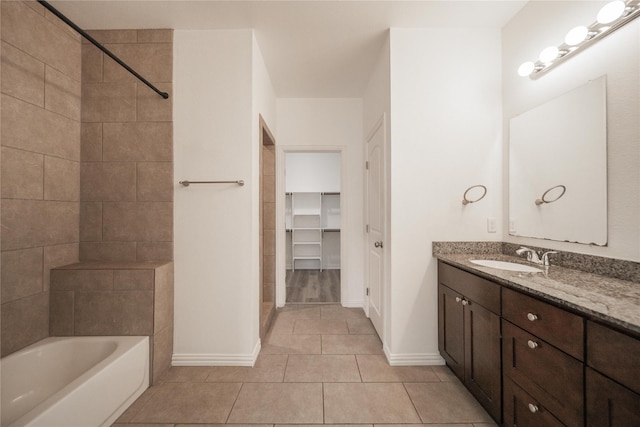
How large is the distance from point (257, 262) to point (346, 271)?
140 cm

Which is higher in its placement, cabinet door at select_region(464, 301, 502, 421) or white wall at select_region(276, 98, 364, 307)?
white wall at select_region(276, 98, 364, 307)

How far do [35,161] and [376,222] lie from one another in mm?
2594

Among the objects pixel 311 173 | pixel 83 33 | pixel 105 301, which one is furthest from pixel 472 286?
pixel 311 173

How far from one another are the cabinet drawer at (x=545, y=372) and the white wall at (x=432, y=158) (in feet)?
2.57

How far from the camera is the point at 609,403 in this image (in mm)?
854

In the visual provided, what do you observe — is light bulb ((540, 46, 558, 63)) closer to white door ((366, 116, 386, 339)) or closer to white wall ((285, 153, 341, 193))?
white door ((366, 116, 386, 339))

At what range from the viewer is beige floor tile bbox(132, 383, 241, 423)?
1.54 m

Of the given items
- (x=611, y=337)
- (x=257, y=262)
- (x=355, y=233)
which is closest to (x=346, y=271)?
(x=355, y=233)

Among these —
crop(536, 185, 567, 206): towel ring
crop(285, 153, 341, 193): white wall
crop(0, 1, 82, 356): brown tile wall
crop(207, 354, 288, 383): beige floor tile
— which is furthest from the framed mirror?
crop(285, 153, 341, 193): white wall

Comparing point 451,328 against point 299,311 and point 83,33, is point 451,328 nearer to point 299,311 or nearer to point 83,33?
point 299,311

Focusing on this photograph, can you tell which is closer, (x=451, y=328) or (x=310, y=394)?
(x=310, y=394)

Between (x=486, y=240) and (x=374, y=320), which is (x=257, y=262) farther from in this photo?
(x=486, y=240)

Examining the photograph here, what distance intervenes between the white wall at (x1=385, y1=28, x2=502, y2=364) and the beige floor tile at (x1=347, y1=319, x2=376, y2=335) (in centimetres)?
55

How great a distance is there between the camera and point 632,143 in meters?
1.27
